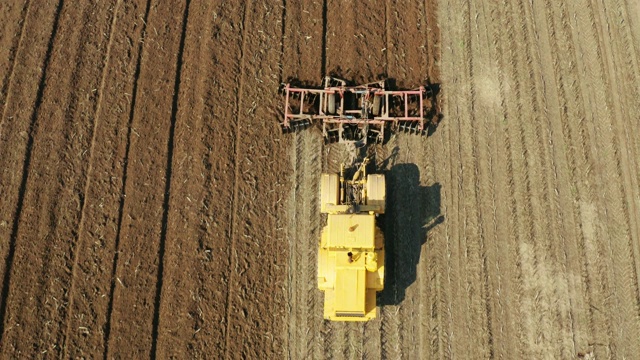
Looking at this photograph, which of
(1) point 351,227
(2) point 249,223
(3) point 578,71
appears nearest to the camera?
(1) point 351,227

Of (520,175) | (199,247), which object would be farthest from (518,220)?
(199,247)

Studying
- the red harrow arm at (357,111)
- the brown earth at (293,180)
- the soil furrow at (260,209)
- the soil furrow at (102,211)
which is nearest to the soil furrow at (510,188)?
→ the brown earth at (293,180)

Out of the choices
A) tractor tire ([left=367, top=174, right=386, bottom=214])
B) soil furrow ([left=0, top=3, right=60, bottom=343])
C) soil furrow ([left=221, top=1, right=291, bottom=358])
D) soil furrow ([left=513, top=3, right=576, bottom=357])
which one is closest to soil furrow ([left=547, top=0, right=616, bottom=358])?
soil furrow ([left=513, top=3, right=576, bottom=357])

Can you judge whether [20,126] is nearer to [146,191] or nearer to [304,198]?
[146,191]

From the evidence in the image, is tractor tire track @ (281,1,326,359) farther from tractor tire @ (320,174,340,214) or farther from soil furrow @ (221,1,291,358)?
tractor tire @ (320,174,340,214)

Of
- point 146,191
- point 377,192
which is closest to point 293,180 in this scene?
point 377,192

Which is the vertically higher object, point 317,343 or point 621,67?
point 621,67

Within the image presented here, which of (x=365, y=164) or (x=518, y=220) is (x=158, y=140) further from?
(x=518, y=220)
